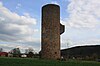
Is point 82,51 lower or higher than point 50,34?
lower

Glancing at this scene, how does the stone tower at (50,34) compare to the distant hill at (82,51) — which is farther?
the distant hill at (82,51)

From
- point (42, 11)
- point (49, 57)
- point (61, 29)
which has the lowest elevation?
point (49, 57)

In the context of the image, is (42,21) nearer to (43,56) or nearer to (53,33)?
(53,33)

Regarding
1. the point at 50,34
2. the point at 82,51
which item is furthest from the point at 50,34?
the point at 82,51

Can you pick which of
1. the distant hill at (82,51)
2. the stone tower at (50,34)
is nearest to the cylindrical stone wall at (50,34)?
the stone tower at (50,34)

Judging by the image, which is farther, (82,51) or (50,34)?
(82,51)

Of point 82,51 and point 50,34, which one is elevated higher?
point 50,34

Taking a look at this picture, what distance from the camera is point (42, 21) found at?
26969 millimetres

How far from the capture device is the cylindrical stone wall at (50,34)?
85.2 feet

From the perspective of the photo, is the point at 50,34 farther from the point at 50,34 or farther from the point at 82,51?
the point at 82,51

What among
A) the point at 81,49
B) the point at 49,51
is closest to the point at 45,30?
the point at 49,51

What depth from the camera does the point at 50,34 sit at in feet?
85.6

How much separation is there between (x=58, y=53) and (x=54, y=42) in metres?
1.47

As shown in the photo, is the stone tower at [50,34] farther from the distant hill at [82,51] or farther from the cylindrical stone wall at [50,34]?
the distant hill at [82,51]
